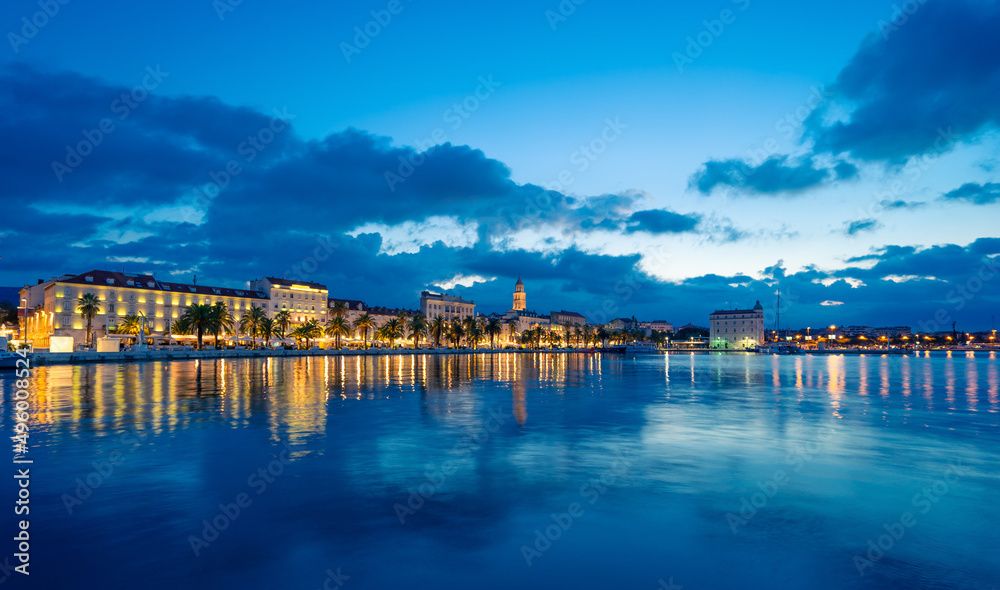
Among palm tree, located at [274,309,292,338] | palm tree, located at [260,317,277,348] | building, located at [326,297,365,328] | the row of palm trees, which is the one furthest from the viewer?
building, located at [326,297,365,328]

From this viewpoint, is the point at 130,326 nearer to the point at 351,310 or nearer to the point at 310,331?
the point at 310,331

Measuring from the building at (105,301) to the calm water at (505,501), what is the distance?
4141 inches

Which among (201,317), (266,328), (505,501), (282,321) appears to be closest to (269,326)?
(266,328)

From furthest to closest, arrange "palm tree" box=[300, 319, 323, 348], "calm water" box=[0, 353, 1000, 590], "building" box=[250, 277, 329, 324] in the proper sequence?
"building" box=[250, 277, 329, 324] < "palm tree" box=[300, 319, 323, 348] < "calm water" box=[0, 353, 1000, 590]

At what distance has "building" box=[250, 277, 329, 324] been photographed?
14438 cm

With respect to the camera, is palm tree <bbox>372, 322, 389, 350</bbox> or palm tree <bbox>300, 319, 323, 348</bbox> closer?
palm tree <bbox>300, 319, 323, 348</bbox>

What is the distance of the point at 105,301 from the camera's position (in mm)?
111812

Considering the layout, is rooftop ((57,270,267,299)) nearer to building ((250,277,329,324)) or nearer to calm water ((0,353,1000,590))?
building ((250,277,329,324))

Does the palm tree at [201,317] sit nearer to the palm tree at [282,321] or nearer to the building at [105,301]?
the building at [105,301]

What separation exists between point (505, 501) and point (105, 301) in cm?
12774

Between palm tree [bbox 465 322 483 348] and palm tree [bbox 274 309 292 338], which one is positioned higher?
palm tree [bbox 274 309 292 338]

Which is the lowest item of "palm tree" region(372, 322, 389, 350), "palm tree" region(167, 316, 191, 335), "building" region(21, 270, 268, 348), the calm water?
the calm water

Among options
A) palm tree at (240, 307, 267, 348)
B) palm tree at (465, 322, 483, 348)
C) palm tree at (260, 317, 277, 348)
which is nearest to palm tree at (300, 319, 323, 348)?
palm tree at (260, 317, 277, 348)

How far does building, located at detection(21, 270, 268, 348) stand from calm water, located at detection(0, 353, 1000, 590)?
105 meters
